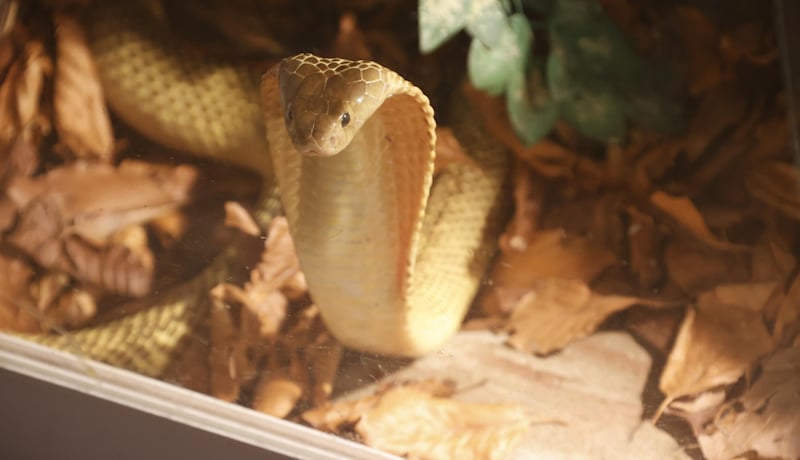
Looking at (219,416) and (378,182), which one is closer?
(378,182)

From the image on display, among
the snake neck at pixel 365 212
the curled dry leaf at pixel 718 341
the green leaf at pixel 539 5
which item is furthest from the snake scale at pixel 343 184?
the curled dry leaf at pixel 718 341

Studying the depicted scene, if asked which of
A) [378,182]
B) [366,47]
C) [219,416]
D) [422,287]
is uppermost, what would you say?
[366,47]

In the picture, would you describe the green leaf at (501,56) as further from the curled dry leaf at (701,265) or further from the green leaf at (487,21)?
the curled dry leaf at (701,265)

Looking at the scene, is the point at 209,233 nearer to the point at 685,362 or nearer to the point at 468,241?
the point at 468,241

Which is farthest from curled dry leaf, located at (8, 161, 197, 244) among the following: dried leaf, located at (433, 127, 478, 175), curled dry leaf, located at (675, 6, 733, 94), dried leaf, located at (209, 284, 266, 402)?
curled dry leaf, located at (675, 6, 733, 94)

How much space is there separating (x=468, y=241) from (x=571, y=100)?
168 mm

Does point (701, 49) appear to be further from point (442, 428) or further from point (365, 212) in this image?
point (442, 428)

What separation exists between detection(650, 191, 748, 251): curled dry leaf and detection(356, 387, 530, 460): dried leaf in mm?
245

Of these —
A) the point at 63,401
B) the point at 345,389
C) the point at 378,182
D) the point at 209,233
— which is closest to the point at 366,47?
the point at 378,182

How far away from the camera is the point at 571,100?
2.39 ft

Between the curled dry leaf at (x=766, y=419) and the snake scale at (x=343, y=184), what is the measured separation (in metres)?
0.28

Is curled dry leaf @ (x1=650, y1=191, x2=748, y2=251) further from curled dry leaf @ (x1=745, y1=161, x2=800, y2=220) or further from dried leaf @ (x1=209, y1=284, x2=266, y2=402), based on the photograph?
dried leaf @ (x1=209, y1=284, x2=266, y2=402)

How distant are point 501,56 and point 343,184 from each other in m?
0.18

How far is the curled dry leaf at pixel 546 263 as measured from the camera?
784mm
